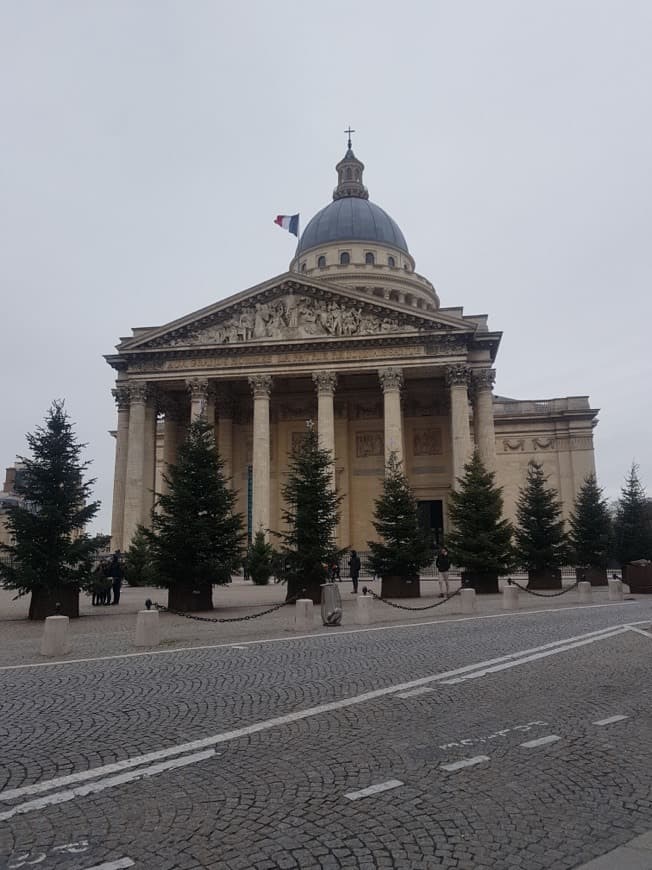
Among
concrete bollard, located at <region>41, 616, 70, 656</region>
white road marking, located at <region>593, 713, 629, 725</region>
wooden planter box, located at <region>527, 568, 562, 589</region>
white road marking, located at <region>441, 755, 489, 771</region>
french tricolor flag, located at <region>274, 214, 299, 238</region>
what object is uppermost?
french tricolor flag, located at <region>274, 214, 299, 238</region>

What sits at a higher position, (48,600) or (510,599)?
(48,600)

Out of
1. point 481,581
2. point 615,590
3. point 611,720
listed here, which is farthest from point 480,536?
point 611,720

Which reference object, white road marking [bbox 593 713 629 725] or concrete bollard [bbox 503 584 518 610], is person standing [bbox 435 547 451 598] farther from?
white road marking [bbox 593 713 629 725]

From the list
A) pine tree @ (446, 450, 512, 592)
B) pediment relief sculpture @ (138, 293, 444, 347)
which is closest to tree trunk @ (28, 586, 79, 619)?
pine tree @ (446, 450, 512, 592)

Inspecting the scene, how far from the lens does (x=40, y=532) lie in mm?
19594

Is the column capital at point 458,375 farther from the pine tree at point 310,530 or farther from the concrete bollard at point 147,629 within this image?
the concrete bollard at point 147,629

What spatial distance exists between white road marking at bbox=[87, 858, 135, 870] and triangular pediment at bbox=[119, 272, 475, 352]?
40.2 meters

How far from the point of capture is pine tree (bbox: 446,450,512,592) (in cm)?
2641

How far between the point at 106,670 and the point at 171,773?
541 centimetres

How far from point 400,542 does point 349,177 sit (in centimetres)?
6470

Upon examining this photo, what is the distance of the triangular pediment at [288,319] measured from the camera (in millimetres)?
43438

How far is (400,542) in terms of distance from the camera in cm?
2536

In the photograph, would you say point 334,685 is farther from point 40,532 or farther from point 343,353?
point 343,353

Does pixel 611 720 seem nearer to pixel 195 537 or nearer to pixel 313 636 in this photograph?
pixel 313 636
